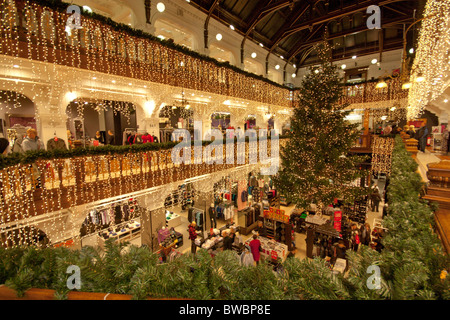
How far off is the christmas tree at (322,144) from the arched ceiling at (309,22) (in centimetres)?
646

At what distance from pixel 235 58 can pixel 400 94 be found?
10.7m

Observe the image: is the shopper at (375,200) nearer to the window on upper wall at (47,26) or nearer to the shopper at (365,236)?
the shopper at (365,236)

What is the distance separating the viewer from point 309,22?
1371 cm

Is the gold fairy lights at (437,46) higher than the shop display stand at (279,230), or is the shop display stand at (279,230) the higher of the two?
the gold fairy lights at (437,46)

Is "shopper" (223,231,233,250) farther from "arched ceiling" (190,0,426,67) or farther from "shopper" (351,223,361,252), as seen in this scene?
"arched ceiling" (190,0,426,67)

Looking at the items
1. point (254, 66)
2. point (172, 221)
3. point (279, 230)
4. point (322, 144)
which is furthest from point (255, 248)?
point (254, 66)

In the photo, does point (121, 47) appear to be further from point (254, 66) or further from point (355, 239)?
point (254, 66)

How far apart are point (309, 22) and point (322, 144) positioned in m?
10.5

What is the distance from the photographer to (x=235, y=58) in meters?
13.8

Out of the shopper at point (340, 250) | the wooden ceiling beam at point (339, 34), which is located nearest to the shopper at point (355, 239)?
the shopper at point (340, 250)

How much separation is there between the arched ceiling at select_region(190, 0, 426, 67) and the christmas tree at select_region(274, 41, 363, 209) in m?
6.46

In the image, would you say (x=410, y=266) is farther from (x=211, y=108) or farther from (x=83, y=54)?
(x=211, y=108)

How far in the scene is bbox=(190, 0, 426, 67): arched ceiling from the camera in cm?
1223

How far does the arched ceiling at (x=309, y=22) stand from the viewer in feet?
40.1
